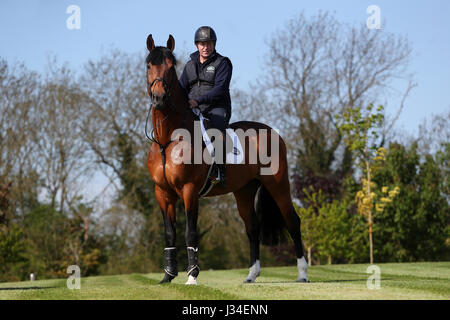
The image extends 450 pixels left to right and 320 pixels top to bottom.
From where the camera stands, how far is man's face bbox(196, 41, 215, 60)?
26.8 ft

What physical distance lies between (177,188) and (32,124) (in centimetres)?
2632

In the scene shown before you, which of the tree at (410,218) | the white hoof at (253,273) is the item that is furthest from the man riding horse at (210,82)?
the tree at (410,218)

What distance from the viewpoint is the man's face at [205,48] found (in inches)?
321

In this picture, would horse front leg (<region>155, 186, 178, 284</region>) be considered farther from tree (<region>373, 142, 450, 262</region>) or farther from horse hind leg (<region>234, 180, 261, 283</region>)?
tree (<region>373, 142, 450, 262</region>)

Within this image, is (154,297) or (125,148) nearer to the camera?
(154,297)

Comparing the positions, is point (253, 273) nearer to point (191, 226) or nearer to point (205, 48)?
point (191, 226)

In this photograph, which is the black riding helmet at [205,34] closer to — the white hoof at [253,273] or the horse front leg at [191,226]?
the horse front leg at [191,226]

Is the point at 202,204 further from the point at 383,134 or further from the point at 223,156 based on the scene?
the point at 223,156

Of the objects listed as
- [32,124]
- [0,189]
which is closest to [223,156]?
[0,189]

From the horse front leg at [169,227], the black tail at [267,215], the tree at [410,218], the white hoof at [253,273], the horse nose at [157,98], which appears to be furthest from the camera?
the tree at [410,218]

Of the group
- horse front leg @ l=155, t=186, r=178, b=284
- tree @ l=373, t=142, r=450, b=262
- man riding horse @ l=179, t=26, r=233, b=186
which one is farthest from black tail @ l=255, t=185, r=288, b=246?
tree @ l=373, t=142, r=450, b=262

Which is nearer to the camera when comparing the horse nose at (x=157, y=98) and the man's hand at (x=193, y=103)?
the horse nose at (x=157, y=98)

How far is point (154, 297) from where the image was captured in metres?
5.85

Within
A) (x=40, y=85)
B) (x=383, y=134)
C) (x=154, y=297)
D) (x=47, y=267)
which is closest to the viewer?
(x=154, y=297)
